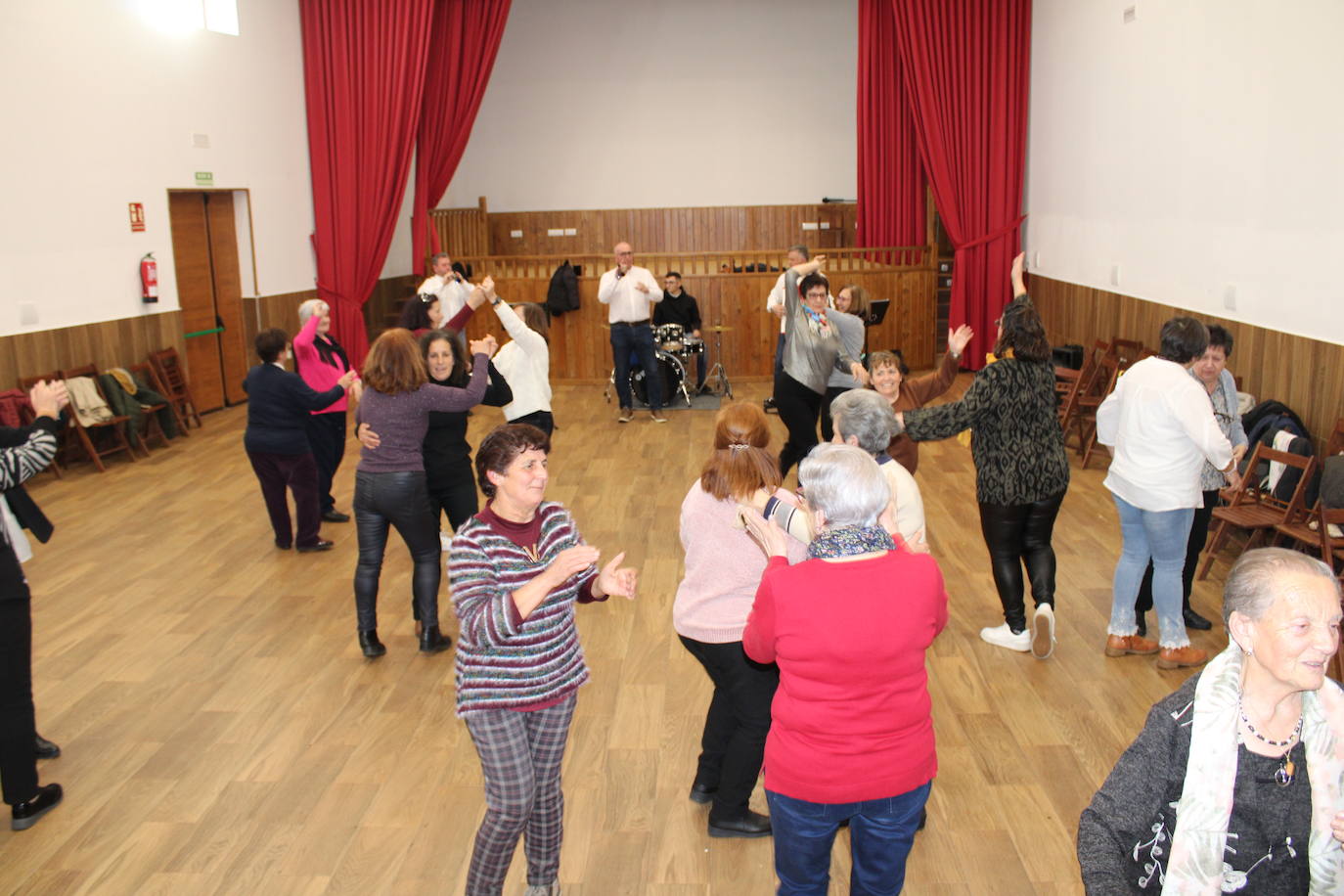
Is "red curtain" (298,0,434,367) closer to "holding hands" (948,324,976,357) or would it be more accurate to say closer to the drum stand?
the drum stand

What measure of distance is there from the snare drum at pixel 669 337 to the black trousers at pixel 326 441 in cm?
459

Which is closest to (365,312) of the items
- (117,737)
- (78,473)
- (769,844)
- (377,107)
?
(377,107)

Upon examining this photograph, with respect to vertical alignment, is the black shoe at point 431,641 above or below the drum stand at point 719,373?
below

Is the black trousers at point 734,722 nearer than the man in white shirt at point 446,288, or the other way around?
the black trousers at point 734,722

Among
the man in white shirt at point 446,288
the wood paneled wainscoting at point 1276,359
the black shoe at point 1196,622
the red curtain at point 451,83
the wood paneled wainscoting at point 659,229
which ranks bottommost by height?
the black shoe at point 1196,622

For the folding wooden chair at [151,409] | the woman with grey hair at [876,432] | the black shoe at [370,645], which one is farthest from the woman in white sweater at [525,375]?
the folding wooden chair at [151,409]

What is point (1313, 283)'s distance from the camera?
20.9ft

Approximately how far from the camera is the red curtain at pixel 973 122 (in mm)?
12133

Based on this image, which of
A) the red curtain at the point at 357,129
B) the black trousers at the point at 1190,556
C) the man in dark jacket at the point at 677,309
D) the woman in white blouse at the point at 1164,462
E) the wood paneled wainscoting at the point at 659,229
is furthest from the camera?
the wood paneled wainscoting at the point at 659,229

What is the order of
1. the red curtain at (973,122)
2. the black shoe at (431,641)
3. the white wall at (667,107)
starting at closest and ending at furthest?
the black shoe at (431,641) < the red curtain at (973,122) < the white wall at (667,107)

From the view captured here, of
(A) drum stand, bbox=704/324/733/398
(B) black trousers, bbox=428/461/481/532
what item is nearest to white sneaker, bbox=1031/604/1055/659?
(B) black trousers, bbox=428/461/481/532

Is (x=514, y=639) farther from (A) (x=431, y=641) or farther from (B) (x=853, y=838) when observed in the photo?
(A) (x=431, y=641)

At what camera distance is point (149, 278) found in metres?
9.96

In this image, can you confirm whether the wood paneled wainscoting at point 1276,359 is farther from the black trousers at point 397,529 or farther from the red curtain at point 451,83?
the red curtain at point 451,83
